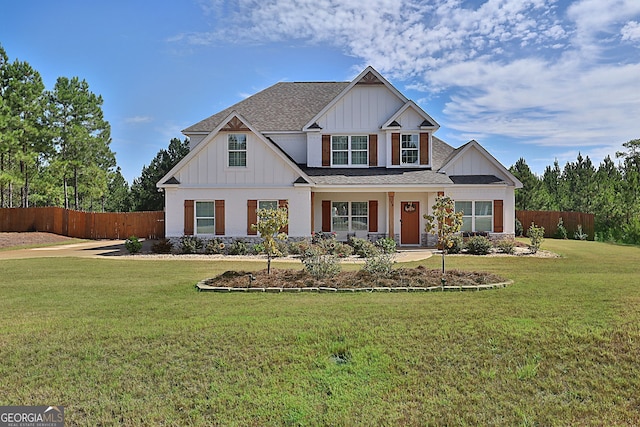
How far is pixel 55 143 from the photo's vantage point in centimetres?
3991

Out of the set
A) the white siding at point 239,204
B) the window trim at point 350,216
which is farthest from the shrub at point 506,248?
the white siding at point 239,204

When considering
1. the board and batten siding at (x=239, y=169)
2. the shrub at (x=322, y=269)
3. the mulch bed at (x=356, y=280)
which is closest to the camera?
the mulch bed at (x=356, y=280)

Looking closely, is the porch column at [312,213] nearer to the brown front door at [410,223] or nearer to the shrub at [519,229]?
the brown front door at [410,223]

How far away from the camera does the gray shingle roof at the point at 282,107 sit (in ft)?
78.9

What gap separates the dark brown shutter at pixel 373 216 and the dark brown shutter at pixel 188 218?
8.99m

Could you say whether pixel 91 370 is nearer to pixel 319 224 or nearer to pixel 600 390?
pixel 600 390

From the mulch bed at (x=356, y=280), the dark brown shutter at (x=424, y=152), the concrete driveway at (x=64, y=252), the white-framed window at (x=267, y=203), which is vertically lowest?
the concrete driveway at (x=64, y=252)

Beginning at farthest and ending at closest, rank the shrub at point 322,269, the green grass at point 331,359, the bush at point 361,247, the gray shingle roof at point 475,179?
the gray shingle roof at point 475,179
the bush at point 361,247
the shrub at point 322,269
the green grass at point 331,359

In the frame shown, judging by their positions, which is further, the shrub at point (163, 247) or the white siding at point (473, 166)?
the white siding at point (473, 166)

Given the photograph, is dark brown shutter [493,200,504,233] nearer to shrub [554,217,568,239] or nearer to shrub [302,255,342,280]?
shrub [554,217,568,239]

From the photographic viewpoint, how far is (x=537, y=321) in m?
6.73

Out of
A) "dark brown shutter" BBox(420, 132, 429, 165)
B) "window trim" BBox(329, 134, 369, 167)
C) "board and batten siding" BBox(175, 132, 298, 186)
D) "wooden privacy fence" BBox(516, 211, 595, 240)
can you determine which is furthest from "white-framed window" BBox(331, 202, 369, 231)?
"wooden privacy fence" BBox(516, 211, 595, 240)

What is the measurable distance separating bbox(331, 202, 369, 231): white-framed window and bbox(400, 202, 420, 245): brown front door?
1.87m

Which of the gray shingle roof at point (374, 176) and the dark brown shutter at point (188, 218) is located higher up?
the gray shingle roof at point (374, 176)
